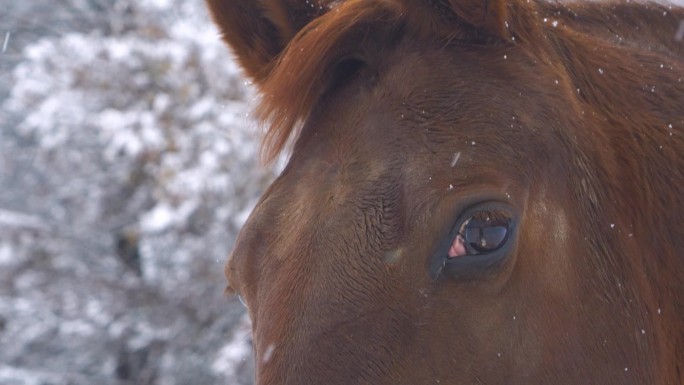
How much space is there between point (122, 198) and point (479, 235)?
694 centimetres

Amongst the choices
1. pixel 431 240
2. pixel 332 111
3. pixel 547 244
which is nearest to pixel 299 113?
pixel 332 111

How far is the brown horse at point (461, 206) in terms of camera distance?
1.76 meters

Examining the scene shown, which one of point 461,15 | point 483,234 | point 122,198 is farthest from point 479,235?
point 122,198

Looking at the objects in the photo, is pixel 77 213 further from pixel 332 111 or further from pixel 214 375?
pixel 332 111

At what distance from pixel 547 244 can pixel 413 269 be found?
332 mm

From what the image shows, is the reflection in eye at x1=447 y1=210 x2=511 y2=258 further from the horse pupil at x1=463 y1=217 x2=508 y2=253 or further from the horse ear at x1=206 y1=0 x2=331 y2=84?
the horse ear at x1=206 y1=0 x2=331 y2=84

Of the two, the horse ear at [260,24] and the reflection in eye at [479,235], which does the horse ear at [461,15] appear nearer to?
the horse ear at [260,24]

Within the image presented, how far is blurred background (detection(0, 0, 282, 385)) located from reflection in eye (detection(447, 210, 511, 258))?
19.1 ft

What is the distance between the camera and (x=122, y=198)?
8.27m

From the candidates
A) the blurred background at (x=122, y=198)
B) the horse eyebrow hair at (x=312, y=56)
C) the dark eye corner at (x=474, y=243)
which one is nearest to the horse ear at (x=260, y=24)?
the horse eyebrow hair at (x=312, y=56)

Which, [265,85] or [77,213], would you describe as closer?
[265,85]

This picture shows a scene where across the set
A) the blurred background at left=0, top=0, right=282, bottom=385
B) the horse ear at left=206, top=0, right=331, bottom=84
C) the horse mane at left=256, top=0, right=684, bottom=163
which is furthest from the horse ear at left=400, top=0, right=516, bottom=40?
the blurred background at left=0, top=0, right=282, bottom=385

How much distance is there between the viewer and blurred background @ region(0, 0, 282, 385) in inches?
301

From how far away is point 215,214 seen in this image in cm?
782
